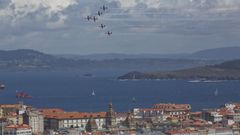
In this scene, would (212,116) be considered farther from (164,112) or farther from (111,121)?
(111,121)

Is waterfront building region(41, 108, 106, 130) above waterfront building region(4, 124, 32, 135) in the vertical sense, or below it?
above

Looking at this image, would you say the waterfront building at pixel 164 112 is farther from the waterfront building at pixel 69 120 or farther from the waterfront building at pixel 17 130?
the waterfront building at pixel 17 130

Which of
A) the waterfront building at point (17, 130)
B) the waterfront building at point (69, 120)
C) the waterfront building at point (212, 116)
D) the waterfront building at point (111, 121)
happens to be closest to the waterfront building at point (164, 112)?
the waterfront building at point (212, 116)

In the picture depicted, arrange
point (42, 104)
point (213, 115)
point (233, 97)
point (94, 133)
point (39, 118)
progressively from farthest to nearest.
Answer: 1. point (233, 97)
2. point (42, 104)
3. point (213, 115)
4. point (39, 118)
5. point (94, 133)

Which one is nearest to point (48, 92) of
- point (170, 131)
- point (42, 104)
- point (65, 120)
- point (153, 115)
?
point (42, 104)

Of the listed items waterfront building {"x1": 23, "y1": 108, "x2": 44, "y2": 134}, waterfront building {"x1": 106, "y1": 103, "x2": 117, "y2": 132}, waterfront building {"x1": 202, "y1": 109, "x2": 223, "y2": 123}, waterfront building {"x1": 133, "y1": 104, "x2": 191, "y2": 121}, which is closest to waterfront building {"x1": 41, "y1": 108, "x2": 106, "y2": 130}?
waterfront building {"x1": 106, "y1": 103, "x2": 117, "y2": 132}

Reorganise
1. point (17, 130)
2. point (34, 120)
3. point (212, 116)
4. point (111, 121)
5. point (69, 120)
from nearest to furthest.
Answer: point (17, 130) < point (111, 121) < point (34, 120) < point (69, 120) < point (212, 116)

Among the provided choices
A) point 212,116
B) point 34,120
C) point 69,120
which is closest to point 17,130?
point 34,120

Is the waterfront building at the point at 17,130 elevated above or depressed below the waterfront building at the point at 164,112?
below

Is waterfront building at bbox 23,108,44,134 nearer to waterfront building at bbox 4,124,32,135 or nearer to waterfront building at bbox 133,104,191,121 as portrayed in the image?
waterfront building at bbox 4,124,32,135

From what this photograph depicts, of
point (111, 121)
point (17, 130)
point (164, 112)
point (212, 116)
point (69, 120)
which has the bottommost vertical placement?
point (17, 130)

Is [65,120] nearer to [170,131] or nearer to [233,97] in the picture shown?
[170,131]
